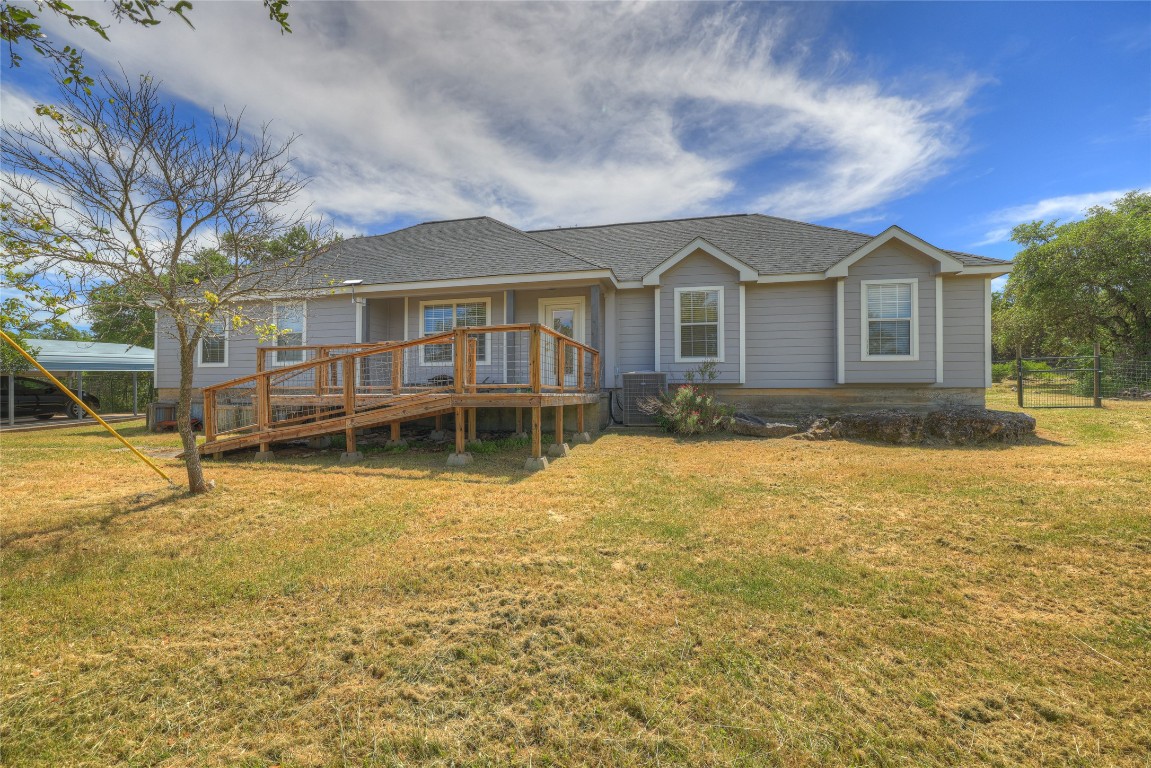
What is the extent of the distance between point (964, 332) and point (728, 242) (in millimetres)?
5408

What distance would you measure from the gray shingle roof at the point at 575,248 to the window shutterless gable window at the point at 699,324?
1192 mm

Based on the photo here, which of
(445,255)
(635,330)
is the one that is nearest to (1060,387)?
(635,330)

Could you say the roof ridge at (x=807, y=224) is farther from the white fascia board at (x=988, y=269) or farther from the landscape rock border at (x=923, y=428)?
the landscape rock border at (x=923, y=428)

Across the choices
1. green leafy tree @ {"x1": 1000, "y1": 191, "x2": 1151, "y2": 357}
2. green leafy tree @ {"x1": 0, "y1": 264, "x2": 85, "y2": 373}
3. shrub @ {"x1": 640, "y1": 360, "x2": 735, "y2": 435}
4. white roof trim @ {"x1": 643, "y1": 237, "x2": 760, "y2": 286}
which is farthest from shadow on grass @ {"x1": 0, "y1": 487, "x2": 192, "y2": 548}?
green leafy tree @ {"x1": 1000, "y1": 191, "x2": 1151, "y2": 357}

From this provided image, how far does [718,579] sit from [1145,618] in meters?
2.14

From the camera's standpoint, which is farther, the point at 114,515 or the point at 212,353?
the point at 212,353

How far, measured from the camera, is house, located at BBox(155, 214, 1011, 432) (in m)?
9.45

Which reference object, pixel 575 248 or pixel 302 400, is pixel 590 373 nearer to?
pixel 575 248

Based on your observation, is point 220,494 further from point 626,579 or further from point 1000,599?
point 1000,599

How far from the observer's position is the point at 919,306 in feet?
31.0

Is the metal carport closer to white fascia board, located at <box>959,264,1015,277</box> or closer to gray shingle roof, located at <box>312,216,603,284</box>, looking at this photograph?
gray shingle roof, located at <box>312,216,603,284</box>

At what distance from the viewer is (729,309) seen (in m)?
10.1

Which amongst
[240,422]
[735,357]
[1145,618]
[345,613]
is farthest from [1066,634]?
[240,422]

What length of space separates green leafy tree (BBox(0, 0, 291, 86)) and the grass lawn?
310 cm
